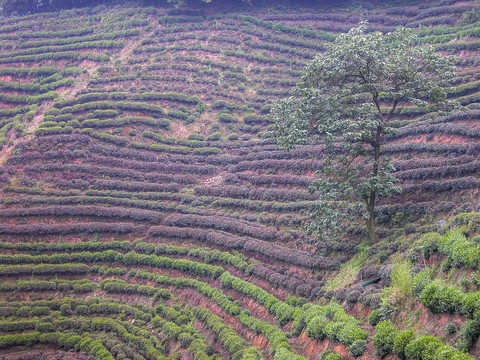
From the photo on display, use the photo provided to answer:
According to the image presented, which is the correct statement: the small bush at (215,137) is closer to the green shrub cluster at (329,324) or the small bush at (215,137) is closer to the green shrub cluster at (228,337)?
the green shrub cluster at (228,337)

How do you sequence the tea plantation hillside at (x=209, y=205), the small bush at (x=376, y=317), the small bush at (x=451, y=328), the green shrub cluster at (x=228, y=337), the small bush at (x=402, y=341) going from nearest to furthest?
the small bush at (x=451, y=328)
the small bush at (x=402, y=341)
the small bush at (x=376, y=317)
the tea plantation hillside at (x=209, y=205)
the green shrub cluster at (x=228, y=337)

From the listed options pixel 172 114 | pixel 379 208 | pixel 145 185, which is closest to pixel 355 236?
pixel 379 208

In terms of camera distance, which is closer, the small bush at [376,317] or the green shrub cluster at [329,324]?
the green shrub cluster at [329,324]

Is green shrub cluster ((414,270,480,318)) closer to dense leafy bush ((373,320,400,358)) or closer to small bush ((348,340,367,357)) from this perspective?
dense leafy bush ((373,320,400,358))

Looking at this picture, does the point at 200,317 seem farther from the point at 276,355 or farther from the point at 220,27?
the point at 220,27

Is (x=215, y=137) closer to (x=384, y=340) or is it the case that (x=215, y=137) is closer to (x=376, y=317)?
(x=376, y=317)

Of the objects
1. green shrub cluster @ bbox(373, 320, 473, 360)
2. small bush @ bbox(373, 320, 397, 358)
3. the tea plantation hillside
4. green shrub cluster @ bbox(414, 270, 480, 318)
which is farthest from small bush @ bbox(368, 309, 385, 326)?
small bush @ bbox(373, 320, 397, 358)

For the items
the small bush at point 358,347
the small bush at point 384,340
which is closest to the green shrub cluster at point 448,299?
the small bush at point 384,340
